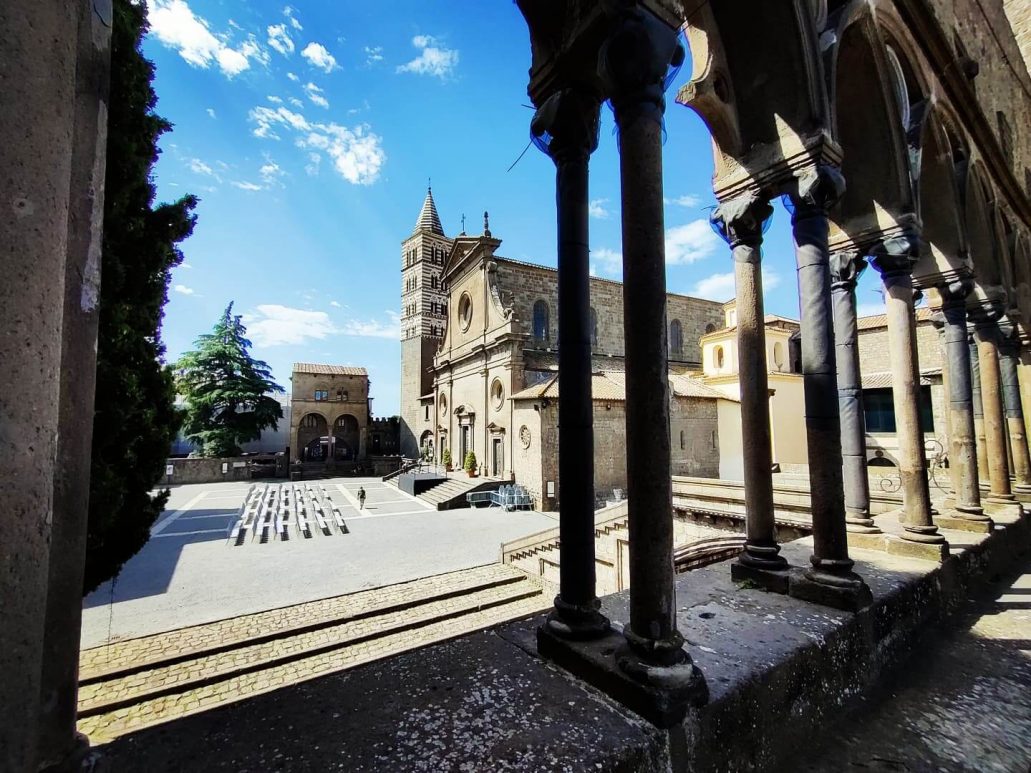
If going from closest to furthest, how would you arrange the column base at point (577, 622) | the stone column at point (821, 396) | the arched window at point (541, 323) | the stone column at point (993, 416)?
the column base at point (577, 622) → the stone column at point (821, 396) → the stone column at point (993, 416) → the arched window at point (541, 323)

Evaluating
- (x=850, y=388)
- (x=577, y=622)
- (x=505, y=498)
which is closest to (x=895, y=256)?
(x=850, y=388)

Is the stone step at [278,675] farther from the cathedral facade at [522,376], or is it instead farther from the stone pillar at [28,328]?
the cathedral facade at [522,376]

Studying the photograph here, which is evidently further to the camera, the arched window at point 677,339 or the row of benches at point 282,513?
the arched window at point 677,339

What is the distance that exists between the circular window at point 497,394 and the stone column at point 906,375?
1864 cm

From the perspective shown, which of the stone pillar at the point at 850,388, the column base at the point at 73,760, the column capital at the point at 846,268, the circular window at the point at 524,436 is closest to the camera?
the column base at the point at 73,760

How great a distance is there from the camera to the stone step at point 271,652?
649 centimetres

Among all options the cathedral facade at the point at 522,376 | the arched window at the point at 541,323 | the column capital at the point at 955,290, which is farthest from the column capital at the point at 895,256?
the arched window at the point at 541,323

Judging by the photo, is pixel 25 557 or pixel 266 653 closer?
pixel 25 557

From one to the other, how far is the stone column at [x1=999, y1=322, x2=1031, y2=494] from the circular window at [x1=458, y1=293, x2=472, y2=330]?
72.9ft

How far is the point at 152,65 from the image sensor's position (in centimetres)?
517

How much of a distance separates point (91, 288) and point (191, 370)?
3775cm

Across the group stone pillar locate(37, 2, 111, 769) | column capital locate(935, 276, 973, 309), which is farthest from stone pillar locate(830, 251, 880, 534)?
stone pillar locate(37, 2, 111, 769)

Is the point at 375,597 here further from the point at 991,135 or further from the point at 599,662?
the point at 991,135

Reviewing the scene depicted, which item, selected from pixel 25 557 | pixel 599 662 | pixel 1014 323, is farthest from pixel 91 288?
pixel 1014 323
